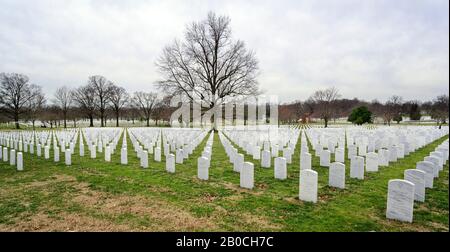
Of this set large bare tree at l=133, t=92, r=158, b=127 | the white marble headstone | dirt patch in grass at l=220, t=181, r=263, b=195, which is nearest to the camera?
the white marble headstone

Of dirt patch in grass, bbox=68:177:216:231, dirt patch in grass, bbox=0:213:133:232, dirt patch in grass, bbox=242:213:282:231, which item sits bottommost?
dirt patch in grass, bbox=0:213:133:232

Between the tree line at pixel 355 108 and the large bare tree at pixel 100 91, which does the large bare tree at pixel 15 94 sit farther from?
the tree line at pixel 355 108

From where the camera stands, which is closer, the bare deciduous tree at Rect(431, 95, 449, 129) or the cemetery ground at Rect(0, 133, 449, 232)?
the cemetery ground at Rect(0, 133, 449, 232)

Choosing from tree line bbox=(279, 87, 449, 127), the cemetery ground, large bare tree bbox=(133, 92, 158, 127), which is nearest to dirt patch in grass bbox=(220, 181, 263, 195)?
the cemetery ground

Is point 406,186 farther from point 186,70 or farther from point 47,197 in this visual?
point 186,70

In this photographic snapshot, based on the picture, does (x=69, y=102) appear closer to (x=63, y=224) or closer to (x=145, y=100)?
(x=145, y=100)

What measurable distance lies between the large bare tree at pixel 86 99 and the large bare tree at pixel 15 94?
885 cm

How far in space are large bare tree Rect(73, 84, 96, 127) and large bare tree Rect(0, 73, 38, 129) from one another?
8.85 m

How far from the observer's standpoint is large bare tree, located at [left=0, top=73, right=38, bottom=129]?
4447 cm

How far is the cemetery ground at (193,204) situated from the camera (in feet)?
13.8

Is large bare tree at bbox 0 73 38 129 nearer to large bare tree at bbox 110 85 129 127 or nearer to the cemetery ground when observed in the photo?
large bare tree at bbox 110 85 129 127

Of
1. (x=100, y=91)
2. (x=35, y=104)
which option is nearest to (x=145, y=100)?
(x=100, y=91)

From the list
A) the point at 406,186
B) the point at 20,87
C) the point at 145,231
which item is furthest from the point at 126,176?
the point at 20,87
